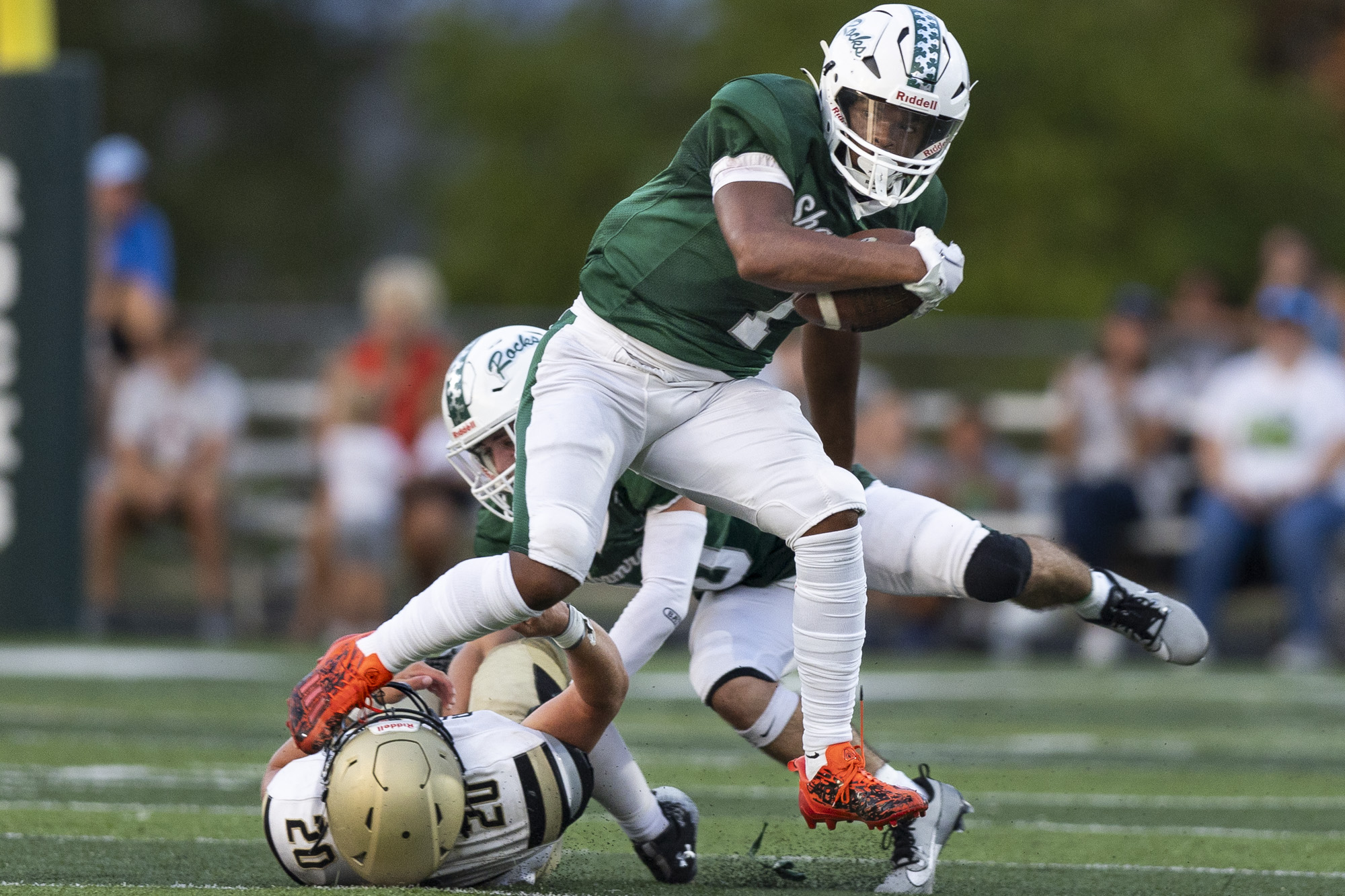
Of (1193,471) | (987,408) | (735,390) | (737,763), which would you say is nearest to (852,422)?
(735,390)

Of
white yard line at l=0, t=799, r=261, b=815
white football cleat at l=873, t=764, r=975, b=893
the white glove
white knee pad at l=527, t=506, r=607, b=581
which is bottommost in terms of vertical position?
white yard line at l=0, t=799, r=261, b=815

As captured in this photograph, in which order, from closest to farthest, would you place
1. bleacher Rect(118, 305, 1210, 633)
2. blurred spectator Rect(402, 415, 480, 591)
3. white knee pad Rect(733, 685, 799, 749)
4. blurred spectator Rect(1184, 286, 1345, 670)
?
white knee pad Rect(733, 685, 799, 749), blurred spectator Rect(1184, 286, 1345, 670), blurred spectator Rect(402, 415, 480, 591), bleacher Rect(118, 305, 1210, 633)

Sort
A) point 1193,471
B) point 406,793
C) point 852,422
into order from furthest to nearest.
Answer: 1. point 1193,471
2. point 852,422
3. point 406,793

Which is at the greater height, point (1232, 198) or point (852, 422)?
point (852, 422)

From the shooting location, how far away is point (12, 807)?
16.9 feet

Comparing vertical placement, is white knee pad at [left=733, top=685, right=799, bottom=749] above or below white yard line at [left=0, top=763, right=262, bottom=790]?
above

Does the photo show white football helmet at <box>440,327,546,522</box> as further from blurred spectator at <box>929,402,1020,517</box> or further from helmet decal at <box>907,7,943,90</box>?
blurred spectator at <box>929,402,1020,517</box>

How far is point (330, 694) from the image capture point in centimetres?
409

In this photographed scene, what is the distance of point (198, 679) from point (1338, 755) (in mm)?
4730

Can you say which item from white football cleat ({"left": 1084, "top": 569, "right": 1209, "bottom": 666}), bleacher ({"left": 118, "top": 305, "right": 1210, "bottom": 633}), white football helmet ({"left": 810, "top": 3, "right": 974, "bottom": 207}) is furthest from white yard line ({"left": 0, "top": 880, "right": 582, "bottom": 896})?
bleacher ({"left": 118, "top": 305, "right": 1210, "bottom": 633})

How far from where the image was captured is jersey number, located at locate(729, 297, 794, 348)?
444 cm

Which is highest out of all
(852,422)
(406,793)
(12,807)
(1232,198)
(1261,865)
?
(852,422)

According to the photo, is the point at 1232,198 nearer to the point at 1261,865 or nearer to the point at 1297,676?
the point at 1297,676

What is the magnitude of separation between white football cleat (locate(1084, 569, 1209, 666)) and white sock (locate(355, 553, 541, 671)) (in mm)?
1440
